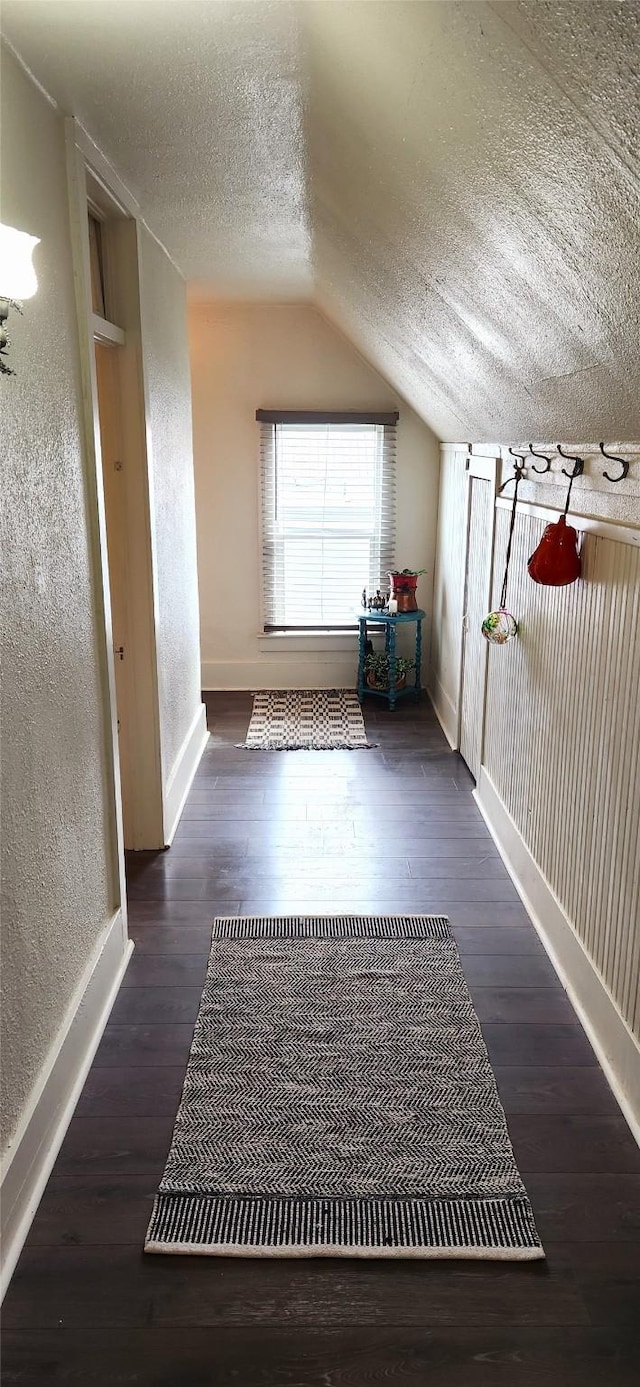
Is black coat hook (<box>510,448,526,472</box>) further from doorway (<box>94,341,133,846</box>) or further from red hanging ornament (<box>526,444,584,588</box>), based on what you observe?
doorway (<box>94,341,133,846</box>)

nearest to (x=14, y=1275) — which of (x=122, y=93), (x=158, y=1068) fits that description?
(x=158, y=1068)

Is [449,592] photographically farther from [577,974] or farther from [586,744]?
[577,974]

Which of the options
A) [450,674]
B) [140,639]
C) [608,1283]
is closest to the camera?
[608,1283]

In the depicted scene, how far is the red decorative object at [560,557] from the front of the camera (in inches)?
102

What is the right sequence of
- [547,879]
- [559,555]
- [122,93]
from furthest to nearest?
[547,879] → [559,555] → [122,93]

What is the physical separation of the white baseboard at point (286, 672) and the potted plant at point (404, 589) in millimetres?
Answer: 537

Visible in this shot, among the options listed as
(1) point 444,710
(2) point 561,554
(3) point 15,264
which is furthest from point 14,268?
(1) point 444,710

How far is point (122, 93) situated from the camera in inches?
79.0

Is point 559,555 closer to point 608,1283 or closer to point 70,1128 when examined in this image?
point 608,1283

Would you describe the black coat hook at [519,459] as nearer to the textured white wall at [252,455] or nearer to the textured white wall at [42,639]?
the textured white wall at [42,639]

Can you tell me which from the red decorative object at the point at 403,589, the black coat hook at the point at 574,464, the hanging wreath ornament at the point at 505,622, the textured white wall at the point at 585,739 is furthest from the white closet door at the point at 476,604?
the black coat hook at the point at 574,464

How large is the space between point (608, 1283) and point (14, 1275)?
1161mm

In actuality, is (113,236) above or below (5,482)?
above

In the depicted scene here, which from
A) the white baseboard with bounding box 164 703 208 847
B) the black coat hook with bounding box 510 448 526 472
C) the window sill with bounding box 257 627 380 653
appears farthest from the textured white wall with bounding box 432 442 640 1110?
the window sill with bounding box 257 627 380 653
